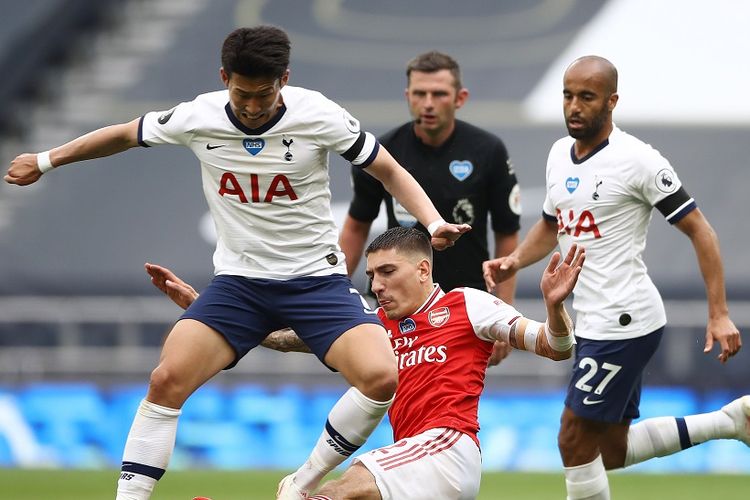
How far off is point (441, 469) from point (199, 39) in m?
15.4

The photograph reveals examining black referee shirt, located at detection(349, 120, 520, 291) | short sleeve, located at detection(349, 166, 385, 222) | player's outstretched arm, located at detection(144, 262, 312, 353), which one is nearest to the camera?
player's outstretched arm, located at detection(144, 262, 312, 353)

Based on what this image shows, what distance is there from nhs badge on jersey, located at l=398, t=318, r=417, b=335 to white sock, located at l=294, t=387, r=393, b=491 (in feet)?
1.31

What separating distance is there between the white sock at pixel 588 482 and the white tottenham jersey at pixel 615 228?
25.5 inches

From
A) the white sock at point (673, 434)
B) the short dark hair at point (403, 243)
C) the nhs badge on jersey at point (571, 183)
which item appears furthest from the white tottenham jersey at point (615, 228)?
the short dark hair at point (403, 243)

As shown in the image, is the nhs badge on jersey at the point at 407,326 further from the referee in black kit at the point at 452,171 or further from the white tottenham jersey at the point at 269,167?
the referee in black kit at the point at 452,171

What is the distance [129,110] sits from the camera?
1888 cm

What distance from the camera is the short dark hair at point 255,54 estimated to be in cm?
542

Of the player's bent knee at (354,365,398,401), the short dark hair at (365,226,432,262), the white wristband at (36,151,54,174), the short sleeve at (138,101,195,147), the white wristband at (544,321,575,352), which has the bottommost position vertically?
the player's bent knee at (354,365,398,401)

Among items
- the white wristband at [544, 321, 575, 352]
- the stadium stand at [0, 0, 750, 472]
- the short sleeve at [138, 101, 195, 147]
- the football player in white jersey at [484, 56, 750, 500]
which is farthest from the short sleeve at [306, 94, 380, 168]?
the stadium stand at [0, 0, 750, 472]

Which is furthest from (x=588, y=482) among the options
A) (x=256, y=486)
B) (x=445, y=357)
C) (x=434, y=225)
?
(x=256, y=486)

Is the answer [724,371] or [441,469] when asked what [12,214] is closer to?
[724,371]

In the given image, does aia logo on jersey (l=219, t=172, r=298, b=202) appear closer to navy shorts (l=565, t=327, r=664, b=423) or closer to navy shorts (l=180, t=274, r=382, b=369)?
navy shorts (l=180, t=274, r=382, b=369)

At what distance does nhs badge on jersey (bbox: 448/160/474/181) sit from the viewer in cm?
731

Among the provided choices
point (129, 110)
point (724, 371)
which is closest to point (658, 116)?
point (724, 371)
